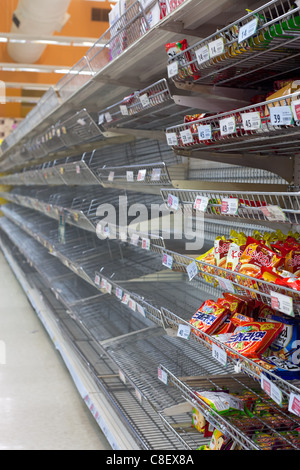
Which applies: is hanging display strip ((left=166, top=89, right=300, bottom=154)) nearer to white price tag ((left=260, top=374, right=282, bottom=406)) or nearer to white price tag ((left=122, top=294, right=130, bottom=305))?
white price tag ((left=260, top=374, right=282, bottom=406))

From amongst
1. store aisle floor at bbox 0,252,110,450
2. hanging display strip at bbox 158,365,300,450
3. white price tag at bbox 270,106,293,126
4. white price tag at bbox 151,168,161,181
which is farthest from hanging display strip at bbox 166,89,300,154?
store aisle floor at bbox 0,252,110,450

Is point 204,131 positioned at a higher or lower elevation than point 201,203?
higher

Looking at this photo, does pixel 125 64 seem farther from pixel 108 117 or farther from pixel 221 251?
pixel 221 251

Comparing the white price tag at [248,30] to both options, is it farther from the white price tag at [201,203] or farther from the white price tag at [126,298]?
the white price tag at [126,298]

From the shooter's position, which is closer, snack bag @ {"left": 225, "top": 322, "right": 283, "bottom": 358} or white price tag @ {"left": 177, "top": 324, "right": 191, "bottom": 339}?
snack bag @ {"left": 225, "top": 322, "right": 283, "bottom": 358}

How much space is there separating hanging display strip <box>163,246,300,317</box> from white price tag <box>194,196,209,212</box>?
7.2 inches

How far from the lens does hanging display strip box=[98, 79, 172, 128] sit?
218cm

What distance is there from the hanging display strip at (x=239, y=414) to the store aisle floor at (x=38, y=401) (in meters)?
0.94

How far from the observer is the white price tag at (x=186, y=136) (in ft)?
6.18

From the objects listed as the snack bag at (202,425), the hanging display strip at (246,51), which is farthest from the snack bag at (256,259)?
the snack bag at (202,425)

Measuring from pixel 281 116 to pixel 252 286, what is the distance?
1.63 feet

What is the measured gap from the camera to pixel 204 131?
177 cm

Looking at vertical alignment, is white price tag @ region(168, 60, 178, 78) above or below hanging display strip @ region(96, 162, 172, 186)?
above

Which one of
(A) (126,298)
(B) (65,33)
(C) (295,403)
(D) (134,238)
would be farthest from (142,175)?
(B) (65,33)
